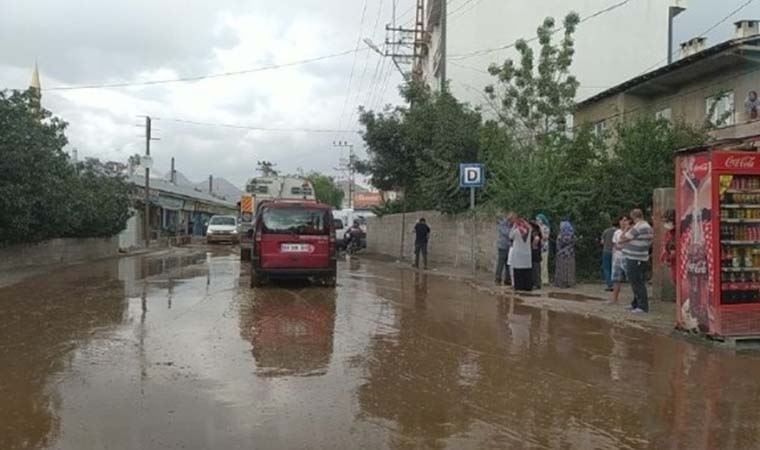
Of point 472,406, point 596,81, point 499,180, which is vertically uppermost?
point 596,81

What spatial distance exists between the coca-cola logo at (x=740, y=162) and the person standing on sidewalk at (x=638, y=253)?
8.62ft

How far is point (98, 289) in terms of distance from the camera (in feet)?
55.0

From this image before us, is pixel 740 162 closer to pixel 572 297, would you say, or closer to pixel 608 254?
pixel 572 297

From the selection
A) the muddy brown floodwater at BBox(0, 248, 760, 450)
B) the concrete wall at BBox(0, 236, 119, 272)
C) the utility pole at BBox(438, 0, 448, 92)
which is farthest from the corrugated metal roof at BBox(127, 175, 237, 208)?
the muddy brown floodwater at BBox(0, 248, 760, 450)

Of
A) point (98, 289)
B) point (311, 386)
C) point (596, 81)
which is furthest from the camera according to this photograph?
point (596, 81)

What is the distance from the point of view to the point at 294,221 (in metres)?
16.8

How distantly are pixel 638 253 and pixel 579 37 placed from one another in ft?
98.5

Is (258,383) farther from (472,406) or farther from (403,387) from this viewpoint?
(472,406)

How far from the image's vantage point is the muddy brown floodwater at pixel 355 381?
578 cm

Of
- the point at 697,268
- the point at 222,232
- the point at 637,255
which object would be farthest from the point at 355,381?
the point at 222,232

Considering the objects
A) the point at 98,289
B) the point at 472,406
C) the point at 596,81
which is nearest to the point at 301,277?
the point at 98,289

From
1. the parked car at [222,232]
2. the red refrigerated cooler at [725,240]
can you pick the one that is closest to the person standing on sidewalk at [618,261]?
the red refrigerated cooler at [725,240]

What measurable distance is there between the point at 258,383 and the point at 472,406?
2.10 metres

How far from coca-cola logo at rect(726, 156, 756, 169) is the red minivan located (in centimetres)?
912
